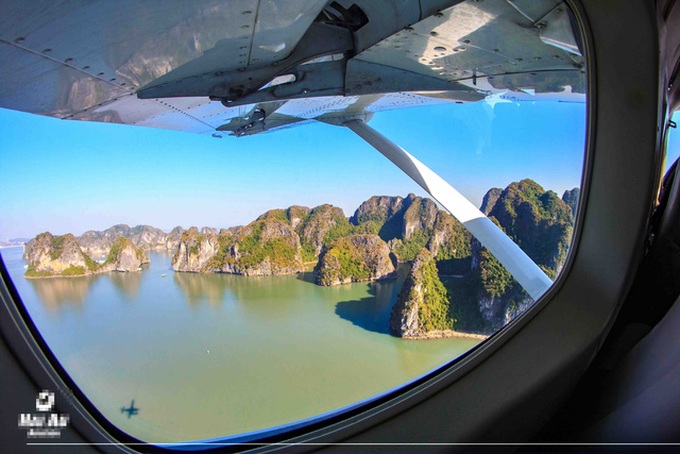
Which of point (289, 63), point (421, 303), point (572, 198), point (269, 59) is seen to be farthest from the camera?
point (421, 303)

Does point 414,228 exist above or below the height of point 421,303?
above

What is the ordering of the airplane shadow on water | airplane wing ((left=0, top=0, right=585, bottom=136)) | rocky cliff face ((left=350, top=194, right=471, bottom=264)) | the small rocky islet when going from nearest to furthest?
airplane wing ((left=0, top=0, right=585, bottom=136)), the airplane shadow on water, the small rocky islet, rocky cliff face ((left=350, top=194, right=471, bottom=264))

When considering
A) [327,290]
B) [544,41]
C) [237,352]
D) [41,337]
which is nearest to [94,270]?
[41,337]

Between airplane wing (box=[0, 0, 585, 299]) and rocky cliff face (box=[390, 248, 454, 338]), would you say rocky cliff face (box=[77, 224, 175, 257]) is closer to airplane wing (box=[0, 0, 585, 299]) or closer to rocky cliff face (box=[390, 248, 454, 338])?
airplane wing (box=[0, 0, 585, 299])

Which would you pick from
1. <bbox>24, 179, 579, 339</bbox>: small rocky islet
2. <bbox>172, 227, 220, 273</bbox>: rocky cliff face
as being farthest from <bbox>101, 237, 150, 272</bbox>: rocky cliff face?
<bbox>172, 227, 220, 273</bbox>: rocky cliff face

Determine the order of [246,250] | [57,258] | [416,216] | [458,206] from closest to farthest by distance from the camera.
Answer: [57,258]
[246,250]
[416,216]
[458,206]

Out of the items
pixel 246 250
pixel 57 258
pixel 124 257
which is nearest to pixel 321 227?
pixel 246 250

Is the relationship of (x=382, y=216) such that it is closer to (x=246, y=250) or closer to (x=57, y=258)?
(x=246, y=250)
